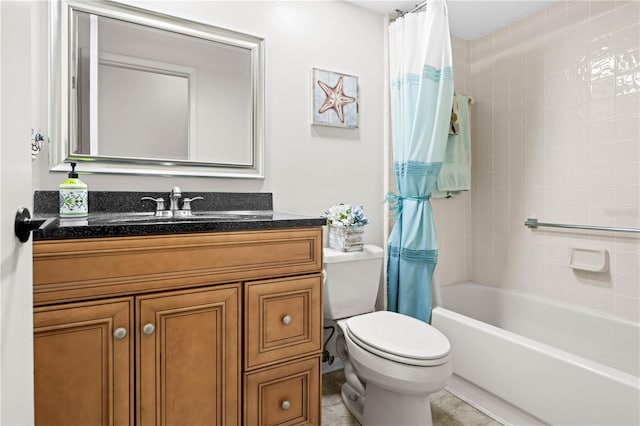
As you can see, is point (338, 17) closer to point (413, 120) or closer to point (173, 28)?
point (413, 120)

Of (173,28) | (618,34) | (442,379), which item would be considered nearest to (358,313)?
(442,379)

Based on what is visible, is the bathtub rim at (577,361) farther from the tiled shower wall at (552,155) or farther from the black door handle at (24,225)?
the black door handle at (24,225)

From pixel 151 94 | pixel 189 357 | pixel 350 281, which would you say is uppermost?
pixel 151 94

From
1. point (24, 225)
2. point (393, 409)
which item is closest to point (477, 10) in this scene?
point (393, 409)

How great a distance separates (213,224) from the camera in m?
1.12

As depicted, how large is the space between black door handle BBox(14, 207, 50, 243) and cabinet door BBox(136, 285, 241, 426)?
19.4 inches

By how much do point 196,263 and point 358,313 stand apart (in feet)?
3.29

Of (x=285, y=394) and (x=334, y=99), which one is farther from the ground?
(x=334, y=99)

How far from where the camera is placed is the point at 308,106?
6.40 feet

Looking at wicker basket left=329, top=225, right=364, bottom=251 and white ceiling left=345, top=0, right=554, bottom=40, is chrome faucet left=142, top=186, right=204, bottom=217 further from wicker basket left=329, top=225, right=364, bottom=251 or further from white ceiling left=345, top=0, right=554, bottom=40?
white ceiling left=345, top=0, right=554, bottom=40

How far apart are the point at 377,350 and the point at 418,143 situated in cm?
114

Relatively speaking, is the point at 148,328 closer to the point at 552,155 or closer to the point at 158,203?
the point at 158,203

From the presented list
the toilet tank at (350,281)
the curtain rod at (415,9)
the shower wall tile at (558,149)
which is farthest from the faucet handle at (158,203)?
the shower wall tile at (558,149)

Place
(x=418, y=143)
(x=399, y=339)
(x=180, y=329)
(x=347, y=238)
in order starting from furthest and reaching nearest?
1. (x=418, y=143)
2. (x=347, y=238)
3. (x=399, y=339)
4. (x=180, y=329)
